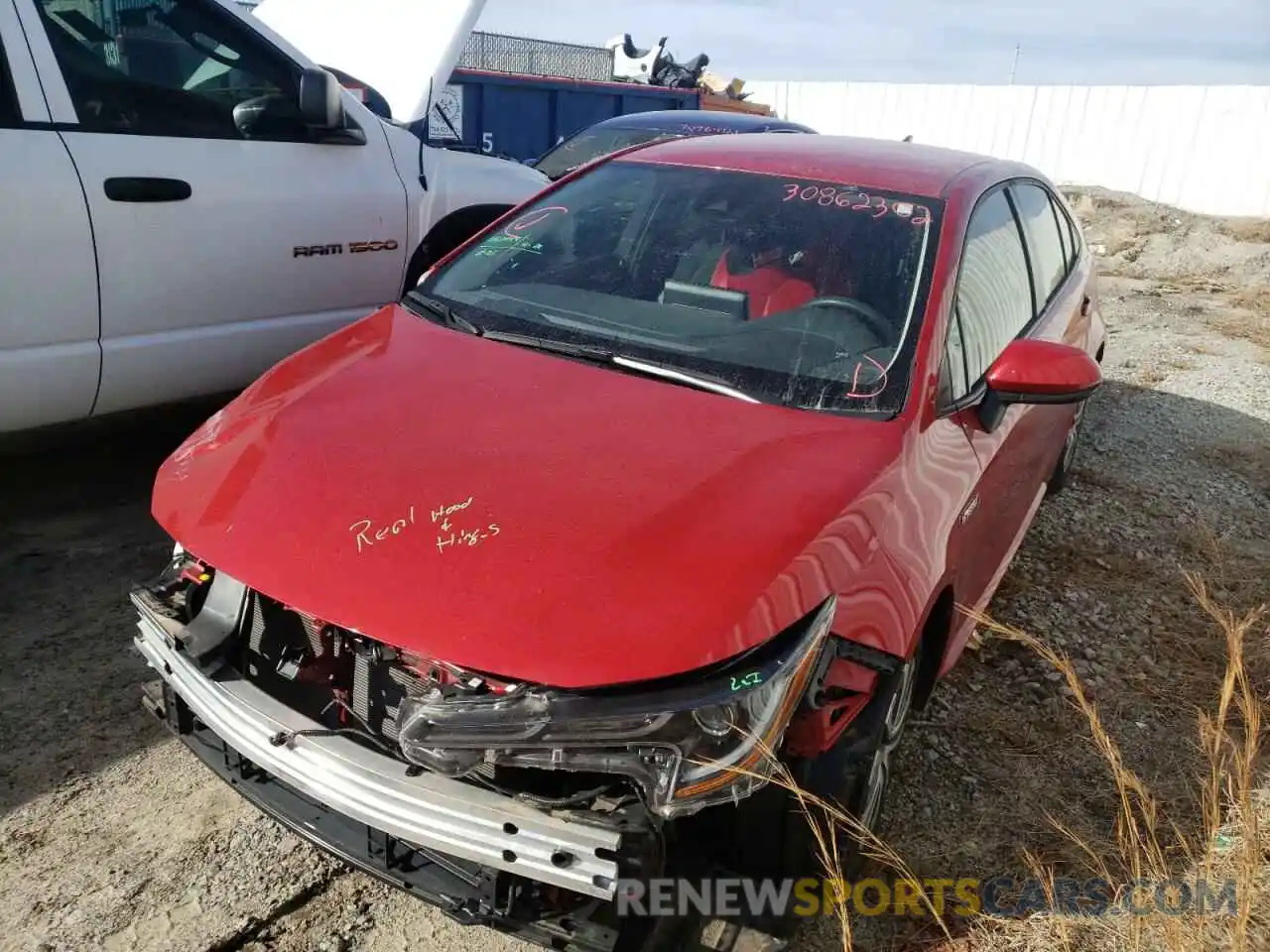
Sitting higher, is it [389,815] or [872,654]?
[872,654]

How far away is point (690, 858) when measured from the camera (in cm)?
188

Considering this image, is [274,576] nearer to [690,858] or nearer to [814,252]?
[690,858]

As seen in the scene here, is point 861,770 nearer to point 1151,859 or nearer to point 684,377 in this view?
point 1151,859

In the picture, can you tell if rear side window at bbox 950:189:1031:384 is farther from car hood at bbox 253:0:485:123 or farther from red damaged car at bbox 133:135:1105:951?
car hood at bbox 253:0:485:123

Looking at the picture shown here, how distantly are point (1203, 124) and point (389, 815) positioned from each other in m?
19.2

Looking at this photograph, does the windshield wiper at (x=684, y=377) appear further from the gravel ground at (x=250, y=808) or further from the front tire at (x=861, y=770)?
the gravel ground at (x=250, y=808)

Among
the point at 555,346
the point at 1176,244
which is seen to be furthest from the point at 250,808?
the point at 1176,244

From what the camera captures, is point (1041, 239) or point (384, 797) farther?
point (1041, 239)

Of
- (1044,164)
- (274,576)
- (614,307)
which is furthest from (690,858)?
(1044,164)

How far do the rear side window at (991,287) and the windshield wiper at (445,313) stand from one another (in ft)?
4.41

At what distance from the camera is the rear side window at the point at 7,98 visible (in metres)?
3.21

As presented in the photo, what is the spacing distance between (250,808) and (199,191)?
7.45 feet

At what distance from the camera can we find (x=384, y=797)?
5.90ft

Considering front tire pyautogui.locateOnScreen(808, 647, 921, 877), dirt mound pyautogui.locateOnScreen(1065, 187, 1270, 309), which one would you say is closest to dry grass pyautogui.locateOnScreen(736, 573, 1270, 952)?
front tire pyautogui.locateOnScreen(808, 647, 921, 877)
